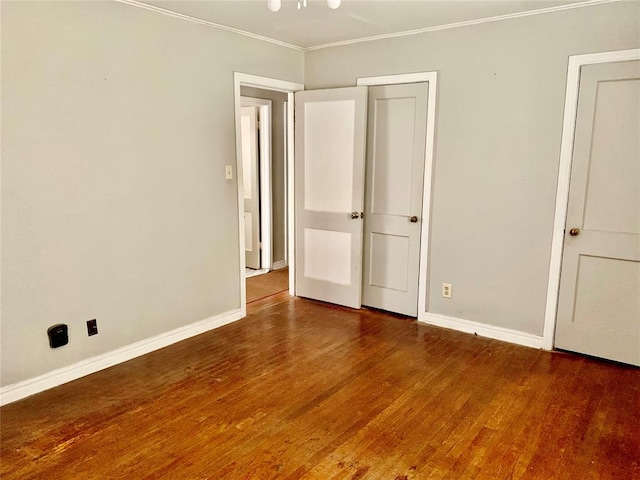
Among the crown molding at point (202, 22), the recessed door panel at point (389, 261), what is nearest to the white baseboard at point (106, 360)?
the recessed door panel at point (389, 261)

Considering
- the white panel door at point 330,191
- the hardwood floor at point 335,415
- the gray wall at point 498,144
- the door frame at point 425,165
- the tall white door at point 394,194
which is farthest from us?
the white panel door at point 330,191

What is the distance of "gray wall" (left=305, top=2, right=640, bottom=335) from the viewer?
10.1 ft

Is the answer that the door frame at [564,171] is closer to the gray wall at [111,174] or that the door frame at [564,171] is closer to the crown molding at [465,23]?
the crown molding at [465,23]

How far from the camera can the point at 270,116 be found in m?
5.32

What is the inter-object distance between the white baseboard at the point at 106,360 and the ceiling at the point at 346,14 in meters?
2.27

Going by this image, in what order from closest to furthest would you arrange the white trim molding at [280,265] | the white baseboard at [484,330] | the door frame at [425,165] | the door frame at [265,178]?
the white baseboard at [484,330] → the door frame at [425,165] → the door frame at [265,178] → the white trim molding at [280,265]

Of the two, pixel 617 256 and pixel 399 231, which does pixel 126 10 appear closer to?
pixel 399 231

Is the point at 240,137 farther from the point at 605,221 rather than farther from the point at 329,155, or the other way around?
the point at 605,221

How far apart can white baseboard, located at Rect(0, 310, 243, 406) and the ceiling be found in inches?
89.3

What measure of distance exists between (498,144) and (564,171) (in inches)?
19.2

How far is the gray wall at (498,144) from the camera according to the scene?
10.1 feet

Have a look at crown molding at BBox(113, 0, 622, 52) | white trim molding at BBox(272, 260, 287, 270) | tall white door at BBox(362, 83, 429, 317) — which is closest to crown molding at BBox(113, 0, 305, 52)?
crown molding at BBox(113, 0, 622, 52)

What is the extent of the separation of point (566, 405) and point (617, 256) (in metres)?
1.07

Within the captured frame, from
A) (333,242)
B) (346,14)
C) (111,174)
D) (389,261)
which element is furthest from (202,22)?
(389,261)
